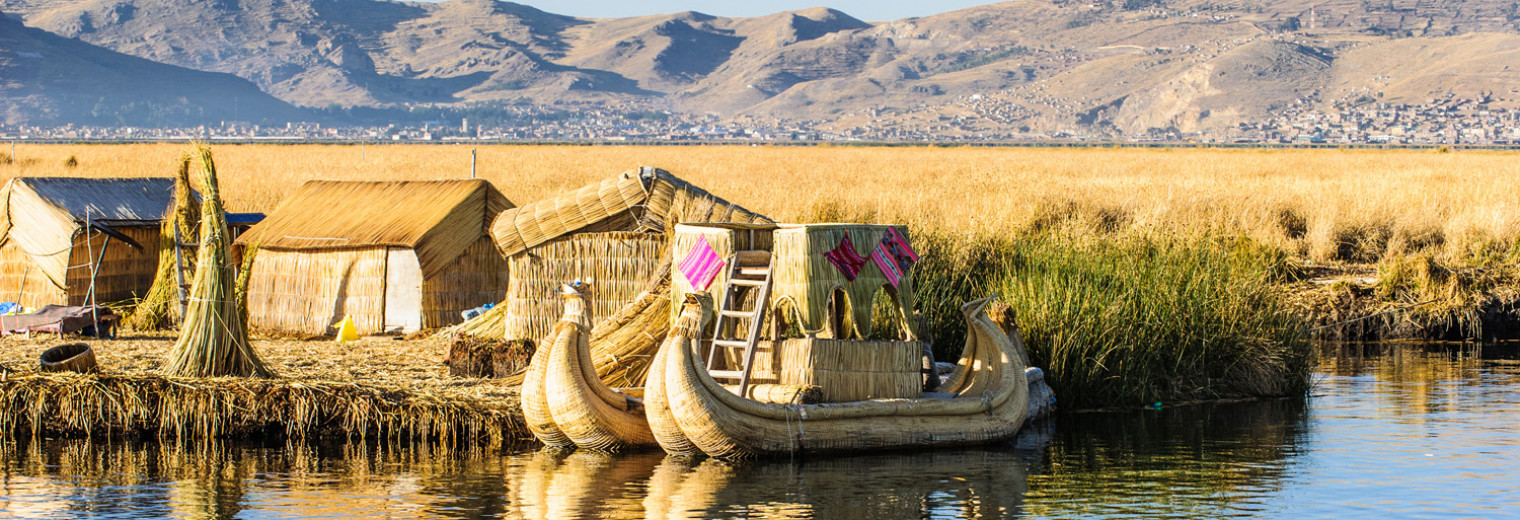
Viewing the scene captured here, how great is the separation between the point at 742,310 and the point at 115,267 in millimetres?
6862

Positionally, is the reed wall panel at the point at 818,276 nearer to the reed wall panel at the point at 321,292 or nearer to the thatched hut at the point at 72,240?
the reed wall panel at the point at 321,292

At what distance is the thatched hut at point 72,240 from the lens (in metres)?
14.6

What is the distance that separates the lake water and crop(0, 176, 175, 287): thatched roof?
4.55m

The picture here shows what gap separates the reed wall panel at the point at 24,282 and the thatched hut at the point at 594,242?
4.28 m

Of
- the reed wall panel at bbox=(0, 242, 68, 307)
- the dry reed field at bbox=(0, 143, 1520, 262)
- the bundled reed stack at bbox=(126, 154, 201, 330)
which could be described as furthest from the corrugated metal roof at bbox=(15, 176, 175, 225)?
the dry reed field at bbox=(0, 143, 1520, 262)

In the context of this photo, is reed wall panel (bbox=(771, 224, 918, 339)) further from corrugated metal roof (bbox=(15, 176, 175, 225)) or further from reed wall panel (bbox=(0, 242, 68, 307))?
reed wall panel (bbox=(0, 242, 68, 307))

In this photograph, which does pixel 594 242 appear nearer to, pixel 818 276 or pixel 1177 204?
pixel 818 276

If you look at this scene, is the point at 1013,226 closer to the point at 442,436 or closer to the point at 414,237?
the point at 414,237

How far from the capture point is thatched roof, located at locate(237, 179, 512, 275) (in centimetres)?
1409

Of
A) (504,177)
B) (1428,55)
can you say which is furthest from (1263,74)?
(504,177)

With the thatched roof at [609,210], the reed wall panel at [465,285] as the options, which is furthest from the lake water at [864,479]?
the reed wall panel at [465,285]

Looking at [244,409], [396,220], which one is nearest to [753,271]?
[244,409]

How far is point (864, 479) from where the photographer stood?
368 inches

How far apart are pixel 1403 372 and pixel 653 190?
6152 mm
